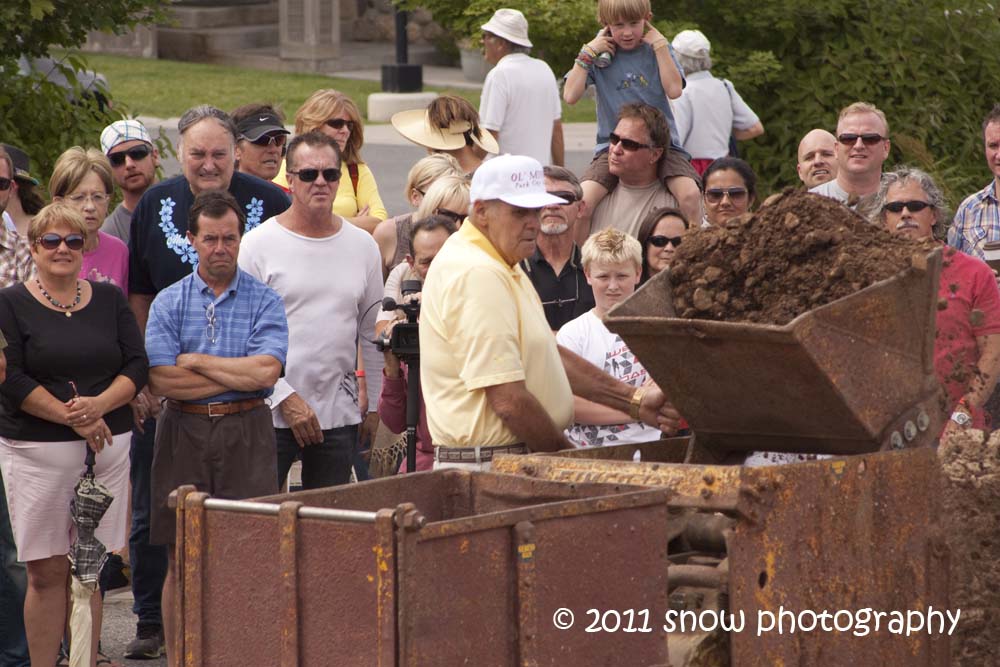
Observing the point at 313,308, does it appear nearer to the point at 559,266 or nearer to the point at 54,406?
the point at 559,266

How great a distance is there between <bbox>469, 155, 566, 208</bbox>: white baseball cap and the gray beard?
1.93 metres

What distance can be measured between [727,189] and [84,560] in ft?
12.9

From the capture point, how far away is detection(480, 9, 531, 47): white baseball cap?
10773mm

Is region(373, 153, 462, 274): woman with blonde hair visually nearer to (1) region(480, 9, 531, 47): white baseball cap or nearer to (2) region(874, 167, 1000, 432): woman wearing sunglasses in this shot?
(1) region(480, 9, 531, 47): white baseball cap

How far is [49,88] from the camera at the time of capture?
1043cm

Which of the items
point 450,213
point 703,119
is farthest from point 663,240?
point 703,119

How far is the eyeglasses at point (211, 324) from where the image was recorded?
271 inches

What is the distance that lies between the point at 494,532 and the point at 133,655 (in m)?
3.39

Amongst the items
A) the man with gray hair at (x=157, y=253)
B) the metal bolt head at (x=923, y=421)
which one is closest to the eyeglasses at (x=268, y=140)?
the man with gray hair at (x=157, y=253)

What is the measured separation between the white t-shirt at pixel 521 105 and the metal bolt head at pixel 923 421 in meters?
5.69

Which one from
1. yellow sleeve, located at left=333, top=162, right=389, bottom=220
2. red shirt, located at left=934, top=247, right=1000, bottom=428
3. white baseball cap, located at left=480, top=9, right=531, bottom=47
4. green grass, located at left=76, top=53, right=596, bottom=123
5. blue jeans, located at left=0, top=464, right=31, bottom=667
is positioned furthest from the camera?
green grass, located at left=76, top=53, right=596, bottom=123

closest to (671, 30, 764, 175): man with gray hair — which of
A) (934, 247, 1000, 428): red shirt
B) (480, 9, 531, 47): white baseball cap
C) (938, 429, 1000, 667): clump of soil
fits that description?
(480, 9, 531, 47): white baseball cap

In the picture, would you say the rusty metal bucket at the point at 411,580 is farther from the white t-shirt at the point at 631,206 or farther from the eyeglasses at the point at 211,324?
the white t-shirt at the point at 631,206

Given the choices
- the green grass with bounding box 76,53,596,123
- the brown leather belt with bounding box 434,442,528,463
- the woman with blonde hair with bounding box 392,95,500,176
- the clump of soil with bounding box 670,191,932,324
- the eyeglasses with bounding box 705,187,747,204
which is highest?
the clump of soil with bounding box 670,191,932,324
